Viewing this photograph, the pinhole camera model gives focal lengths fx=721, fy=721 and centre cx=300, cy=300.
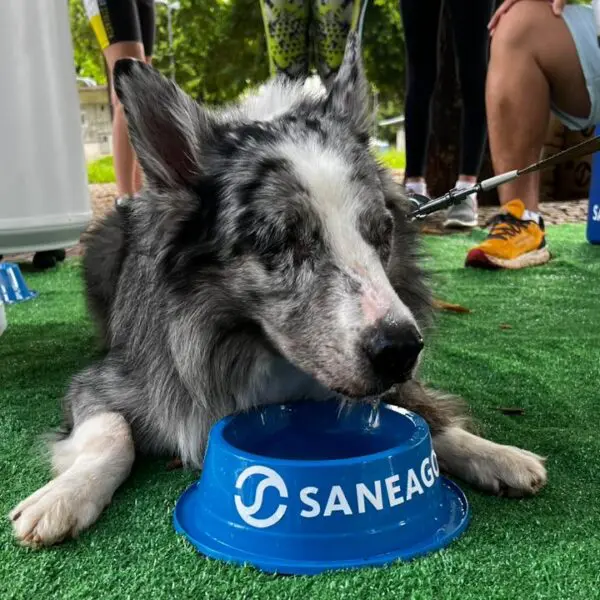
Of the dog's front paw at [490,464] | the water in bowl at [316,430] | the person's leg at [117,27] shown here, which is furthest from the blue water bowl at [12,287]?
the dog's front paw at [490,464]

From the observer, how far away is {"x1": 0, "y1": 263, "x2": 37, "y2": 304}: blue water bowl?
4195mm

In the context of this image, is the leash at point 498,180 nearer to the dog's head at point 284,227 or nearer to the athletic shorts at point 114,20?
the dog's head at point 284,227

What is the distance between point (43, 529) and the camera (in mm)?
1526

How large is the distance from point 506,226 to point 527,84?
0.93m

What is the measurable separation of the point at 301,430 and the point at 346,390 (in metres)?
0.32

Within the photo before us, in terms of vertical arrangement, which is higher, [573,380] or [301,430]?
[301,430]

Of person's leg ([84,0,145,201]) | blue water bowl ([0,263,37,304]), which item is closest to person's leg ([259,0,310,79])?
person's leg ([84,0,145,201])

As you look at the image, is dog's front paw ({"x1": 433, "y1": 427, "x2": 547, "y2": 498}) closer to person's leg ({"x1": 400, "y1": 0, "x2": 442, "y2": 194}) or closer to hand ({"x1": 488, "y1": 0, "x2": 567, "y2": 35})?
hand ({"x1": 488, "y1": 0, "x2": 567, "y2": 35})

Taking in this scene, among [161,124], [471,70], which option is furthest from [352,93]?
[471,70]

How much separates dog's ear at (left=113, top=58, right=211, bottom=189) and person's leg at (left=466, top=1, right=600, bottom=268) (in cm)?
315

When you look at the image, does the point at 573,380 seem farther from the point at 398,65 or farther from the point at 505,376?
the point at 398,65

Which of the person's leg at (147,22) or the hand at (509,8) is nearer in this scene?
the hand at (509,8)

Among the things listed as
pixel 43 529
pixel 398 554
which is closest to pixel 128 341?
pixel 43 529

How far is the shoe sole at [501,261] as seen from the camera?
476 cm
